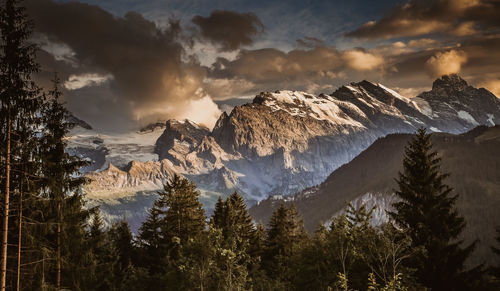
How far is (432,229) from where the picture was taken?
1259 inches

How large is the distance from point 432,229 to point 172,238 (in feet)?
66.1

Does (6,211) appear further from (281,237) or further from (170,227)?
(281,237)

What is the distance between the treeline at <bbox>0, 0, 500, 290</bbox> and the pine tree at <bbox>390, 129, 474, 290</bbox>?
0.25 feet

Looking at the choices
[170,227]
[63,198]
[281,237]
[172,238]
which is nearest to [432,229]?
[172,238]

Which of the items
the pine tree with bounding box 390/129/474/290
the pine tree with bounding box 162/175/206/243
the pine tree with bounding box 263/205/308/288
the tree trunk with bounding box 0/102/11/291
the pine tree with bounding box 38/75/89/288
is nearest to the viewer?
the tree trunk with bounding box 0/102/11/291

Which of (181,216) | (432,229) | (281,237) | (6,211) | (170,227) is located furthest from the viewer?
(281,237)

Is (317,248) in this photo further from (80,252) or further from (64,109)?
(64,109)

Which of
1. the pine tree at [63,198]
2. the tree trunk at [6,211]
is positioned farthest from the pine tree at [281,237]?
the tree trunk at [6,211]

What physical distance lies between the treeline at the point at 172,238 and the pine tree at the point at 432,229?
0.08m

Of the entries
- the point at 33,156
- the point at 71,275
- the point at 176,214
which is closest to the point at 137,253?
the point at 176,214

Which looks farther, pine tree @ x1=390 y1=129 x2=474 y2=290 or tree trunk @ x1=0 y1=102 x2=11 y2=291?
pine tree @ x1=390 y1=129 x2=474 y2=290

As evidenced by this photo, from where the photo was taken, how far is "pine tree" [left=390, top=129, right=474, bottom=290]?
1229 inches

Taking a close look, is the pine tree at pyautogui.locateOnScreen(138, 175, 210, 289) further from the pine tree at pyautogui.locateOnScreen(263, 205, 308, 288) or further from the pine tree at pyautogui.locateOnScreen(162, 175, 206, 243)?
the pine tree at pyautogui.locateOnScreen(263, 205, 308, 288)

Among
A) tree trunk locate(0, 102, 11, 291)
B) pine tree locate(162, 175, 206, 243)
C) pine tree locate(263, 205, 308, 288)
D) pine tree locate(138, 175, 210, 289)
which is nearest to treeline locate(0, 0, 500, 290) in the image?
tree trunk locate(0, 102, 11, 291)
